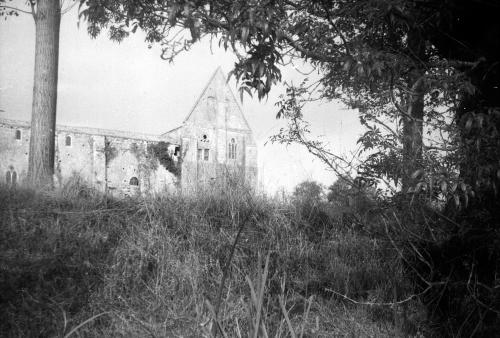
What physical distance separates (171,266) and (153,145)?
79.6 feet

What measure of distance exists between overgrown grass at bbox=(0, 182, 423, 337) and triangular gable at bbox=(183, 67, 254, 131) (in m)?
24.1

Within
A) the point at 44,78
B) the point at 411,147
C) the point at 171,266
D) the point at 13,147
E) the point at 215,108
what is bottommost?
the point at 171,266

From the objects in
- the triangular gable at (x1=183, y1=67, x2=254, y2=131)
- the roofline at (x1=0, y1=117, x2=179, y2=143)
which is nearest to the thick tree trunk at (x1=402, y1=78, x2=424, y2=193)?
the roofline at (x1=0, y1=117, x2=179, y2=143)

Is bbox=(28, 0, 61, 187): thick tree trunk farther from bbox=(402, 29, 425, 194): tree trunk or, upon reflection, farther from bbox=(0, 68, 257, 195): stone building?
bbox=(0, 68, 257, 195): stone building

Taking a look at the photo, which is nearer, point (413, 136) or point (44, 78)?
point (413, 136)

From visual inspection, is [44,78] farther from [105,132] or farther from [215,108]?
[215,108]

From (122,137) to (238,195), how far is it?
2437 centimetres

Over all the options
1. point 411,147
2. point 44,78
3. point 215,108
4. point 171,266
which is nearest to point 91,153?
point 215,108

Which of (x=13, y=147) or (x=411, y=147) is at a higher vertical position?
(x=13, y=147)

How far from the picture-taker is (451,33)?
11.9ft

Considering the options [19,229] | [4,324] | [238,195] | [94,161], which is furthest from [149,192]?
[94,161]

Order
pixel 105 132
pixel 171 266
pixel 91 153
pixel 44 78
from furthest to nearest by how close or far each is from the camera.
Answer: pixel 105 132 → pixel 91 153 → pixel 44 78 → pixel 171 266

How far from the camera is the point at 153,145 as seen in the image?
1103 inches

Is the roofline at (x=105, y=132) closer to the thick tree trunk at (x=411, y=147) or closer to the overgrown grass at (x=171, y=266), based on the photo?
the overgrown grass at (x=171, y=266)
